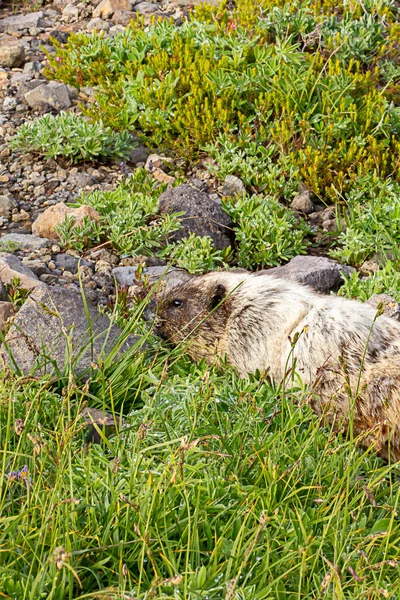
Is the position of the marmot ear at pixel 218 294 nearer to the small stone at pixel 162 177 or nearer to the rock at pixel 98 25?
the small stone at pixel 162 177

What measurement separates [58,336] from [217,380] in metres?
1.11

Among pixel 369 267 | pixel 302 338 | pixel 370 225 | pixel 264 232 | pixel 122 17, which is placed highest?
pixel 122 17

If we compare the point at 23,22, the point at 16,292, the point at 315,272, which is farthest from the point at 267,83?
the point at 16,292

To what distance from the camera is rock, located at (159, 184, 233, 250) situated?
25.6ft

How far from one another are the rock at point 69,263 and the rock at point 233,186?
1.89 meters

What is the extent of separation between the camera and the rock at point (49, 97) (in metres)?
9.51

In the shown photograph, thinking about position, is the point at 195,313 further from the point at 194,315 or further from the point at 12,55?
the point at 12,55

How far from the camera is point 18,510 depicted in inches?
148

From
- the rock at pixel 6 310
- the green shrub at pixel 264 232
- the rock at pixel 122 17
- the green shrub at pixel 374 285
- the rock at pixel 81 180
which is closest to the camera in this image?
the rock at pixel 6 310

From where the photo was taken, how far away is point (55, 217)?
25.2 ft

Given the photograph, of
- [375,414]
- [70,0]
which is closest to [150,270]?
[375,414]

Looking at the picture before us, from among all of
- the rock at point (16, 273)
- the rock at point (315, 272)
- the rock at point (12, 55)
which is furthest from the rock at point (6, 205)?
the rock at point (12, 55)

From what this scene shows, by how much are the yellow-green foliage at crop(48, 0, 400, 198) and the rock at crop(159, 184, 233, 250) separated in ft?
2.53

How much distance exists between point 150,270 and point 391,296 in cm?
210
